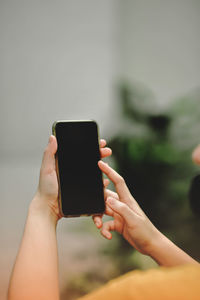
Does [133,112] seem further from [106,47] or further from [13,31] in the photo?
[13,31]

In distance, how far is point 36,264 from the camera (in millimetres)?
545

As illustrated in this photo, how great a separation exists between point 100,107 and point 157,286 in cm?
94

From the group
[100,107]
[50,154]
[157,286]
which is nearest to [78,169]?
[50,154]

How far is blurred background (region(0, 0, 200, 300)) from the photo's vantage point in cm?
110

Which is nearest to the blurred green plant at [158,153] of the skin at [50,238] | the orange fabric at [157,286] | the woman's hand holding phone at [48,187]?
the skin at [50,238]

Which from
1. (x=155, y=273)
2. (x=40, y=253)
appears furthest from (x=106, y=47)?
(x=155, y=273)

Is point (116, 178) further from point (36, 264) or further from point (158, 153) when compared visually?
point (158, 153)

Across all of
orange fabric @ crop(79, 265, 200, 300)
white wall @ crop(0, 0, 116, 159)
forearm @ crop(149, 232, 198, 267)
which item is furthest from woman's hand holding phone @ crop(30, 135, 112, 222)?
white wall @ crop(0, 0, 116, 159)

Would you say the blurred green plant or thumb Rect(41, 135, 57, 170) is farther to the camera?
the blurred green plant

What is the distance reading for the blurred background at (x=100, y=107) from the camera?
1.10 m

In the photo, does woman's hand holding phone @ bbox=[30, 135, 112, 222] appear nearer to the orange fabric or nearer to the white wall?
the orange fabric

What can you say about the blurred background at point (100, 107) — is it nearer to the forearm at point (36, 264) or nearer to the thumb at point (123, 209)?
the thumb at point (123, 209)

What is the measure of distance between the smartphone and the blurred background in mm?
395

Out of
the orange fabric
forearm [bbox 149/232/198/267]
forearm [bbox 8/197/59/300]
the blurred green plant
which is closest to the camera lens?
the orange fabric
